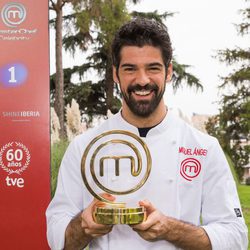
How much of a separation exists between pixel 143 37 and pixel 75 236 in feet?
1.50

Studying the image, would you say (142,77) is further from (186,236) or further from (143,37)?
(186,236)

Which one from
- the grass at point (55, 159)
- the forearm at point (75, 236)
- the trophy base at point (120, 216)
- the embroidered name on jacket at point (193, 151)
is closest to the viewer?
the trophy base at point (120, 216)

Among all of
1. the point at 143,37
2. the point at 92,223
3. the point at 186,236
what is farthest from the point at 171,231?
the point at 143,37

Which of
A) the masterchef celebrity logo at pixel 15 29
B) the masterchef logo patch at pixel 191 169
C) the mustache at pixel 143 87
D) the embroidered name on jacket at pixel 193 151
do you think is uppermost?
the masterchef celebrity logo at pixel 15 29

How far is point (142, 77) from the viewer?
1189 mm

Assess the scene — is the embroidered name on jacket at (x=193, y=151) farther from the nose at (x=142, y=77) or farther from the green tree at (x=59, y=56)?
the green tree at (x=59, y=56)

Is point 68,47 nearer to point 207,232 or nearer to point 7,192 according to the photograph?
point 7,192

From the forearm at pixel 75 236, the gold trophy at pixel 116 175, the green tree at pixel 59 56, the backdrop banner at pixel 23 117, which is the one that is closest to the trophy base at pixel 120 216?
A: the gold trophy at pixel 116 175

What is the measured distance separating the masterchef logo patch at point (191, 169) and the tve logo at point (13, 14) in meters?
3.07

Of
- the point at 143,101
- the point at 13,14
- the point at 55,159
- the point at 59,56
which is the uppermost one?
the point at 59,56

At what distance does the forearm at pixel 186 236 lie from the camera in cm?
112

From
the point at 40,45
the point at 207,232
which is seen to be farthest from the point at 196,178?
the point at 40,45

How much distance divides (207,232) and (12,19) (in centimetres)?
320

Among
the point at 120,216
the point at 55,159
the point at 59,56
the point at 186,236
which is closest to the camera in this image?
the point at 120,216
